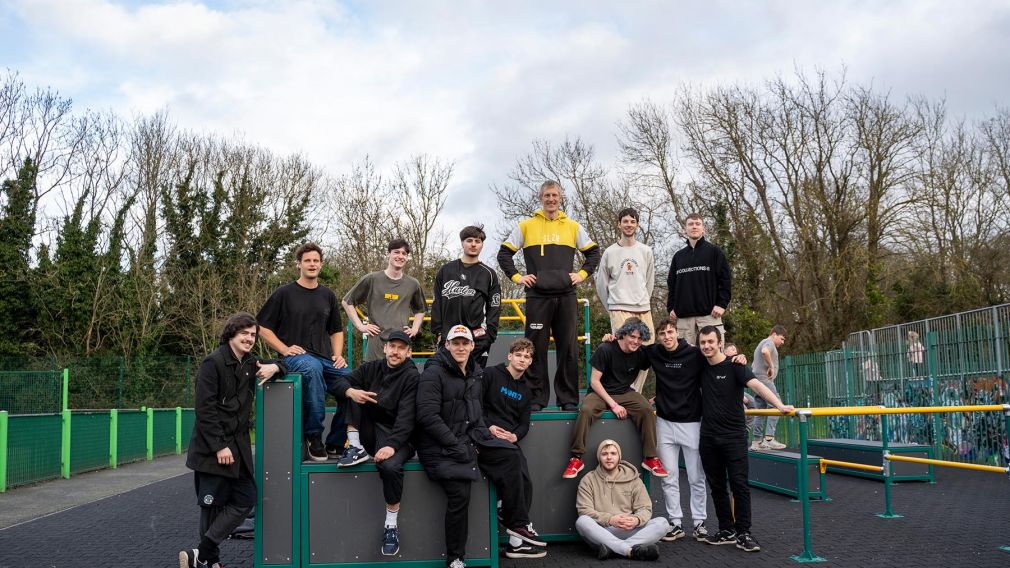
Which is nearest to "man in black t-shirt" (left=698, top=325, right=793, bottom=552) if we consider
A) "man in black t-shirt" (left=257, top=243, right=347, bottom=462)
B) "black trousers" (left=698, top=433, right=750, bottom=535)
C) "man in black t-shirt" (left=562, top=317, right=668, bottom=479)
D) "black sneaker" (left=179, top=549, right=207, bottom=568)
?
"black trousers" (left=698, top=433, right=750, bottom=535)

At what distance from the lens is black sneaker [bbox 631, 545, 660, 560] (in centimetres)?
601

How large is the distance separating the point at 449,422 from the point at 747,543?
2.69m

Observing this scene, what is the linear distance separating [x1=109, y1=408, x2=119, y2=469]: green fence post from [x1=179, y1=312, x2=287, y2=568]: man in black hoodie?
11.4 metres

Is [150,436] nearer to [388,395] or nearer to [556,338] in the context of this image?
[556,338]

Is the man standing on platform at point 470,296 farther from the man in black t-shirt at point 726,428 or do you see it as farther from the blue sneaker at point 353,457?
the man in black t-shirt at point 726,428

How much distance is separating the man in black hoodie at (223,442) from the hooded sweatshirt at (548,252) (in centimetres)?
243

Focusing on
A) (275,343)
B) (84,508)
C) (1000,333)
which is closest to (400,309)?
(275,343)

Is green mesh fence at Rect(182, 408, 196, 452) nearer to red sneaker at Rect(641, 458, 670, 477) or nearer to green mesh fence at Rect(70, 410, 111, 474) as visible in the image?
green mesh fence at Rect(70, 410, 111, 474)

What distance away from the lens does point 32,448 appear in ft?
39.9

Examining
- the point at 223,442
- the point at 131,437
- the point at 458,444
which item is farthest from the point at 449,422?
the point at 131,437

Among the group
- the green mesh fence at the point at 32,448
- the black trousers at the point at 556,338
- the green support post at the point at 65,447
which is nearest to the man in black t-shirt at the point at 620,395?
the black trousers at the point at 556,338

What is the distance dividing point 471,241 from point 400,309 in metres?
0.94

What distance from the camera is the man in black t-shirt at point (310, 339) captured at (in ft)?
19.9

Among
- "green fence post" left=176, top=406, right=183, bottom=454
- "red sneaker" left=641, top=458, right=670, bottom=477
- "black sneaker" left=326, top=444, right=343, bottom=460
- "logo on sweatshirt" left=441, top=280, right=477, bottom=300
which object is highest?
"logo on sweatshirt" left=441, top=280, right=477, bottom=300
